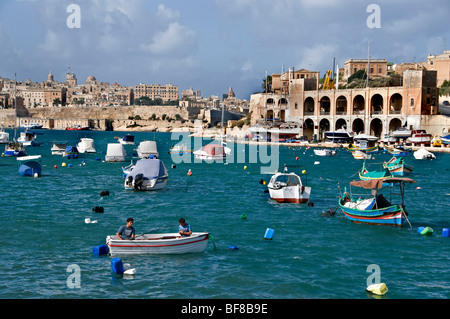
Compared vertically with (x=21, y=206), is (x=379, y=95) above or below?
above

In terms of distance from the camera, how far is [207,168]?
5375cm

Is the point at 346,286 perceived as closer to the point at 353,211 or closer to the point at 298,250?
the point at 298,250

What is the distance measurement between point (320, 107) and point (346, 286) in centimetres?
8986

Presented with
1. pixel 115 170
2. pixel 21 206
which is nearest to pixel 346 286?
pixel 21 206

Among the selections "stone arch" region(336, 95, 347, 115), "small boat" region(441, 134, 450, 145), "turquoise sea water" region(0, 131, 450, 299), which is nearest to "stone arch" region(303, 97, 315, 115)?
"stone arch" region(336, 95, 347, 115)

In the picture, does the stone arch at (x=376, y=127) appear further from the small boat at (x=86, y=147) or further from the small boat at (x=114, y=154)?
the small boat at (x=114, y=154)

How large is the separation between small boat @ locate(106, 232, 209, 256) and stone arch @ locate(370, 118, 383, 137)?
8276cm

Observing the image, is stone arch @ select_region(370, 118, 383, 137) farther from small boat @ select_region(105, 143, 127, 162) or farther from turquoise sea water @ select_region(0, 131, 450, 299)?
turquoise sea water @ select_region(0, 131, 450, 299)

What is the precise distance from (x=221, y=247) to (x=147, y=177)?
15269 mm

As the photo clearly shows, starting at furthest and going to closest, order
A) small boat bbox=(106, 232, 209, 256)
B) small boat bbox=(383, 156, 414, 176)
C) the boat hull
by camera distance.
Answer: small boat bbox=(383, 156, 414, 176) → the boat hull → small boat bbox=(106, 232, 209, 256)

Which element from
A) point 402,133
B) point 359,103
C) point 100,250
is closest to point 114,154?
point 100,250

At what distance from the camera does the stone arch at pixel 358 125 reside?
321ft

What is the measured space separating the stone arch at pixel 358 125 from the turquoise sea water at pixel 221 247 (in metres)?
61.0

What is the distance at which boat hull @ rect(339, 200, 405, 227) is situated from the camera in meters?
23.7
